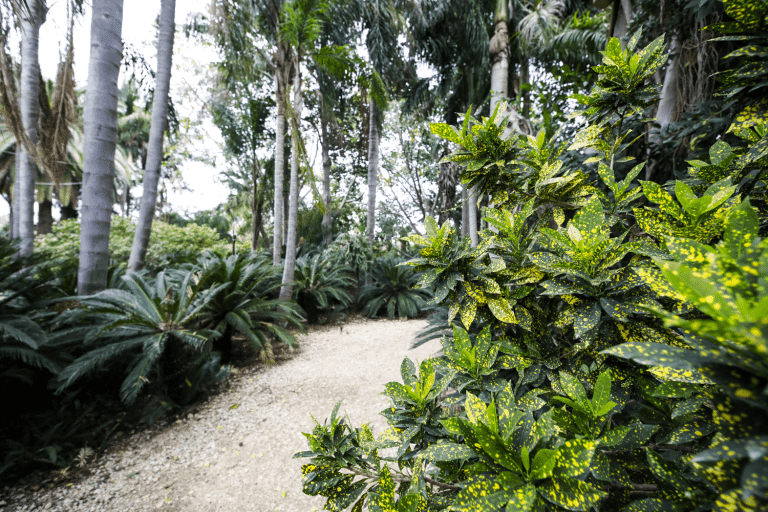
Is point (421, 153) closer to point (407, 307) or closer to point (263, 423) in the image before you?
point (407, 307)

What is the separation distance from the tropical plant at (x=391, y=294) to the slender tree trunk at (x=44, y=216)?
15.1 metres

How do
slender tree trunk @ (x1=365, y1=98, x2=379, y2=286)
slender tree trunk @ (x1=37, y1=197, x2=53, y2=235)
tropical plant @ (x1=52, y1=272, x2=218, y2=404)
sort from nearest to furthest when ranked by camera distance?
tropical plant @ (x1=52, y1=272, x2=218, y2=404) < slender tree trunk @ (x1=365, y1=98, x2=379, y2=286) < slender tree trunk @ (x1=37, y1=197, x2=53, y2=235)

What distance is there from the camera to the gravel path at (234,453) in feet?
5.55

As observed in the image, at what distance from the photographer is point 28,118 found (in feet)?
14.0

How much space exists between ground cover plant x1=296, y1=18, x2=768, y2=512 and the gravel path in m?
1.39

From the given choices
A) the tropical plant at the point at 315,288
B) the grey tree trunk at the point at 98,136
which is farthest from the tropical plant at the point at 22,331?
the tropical plant at the point at 315,288

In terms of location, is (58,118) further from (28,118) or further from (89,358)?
(89,358)

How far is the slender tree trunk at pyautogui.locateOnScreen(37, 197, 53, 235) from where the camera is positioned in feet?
41.1

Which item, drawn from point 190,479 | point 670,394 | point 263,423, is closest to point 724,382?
point 670,394

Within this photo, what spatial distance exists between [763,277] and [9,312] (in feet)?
11.3

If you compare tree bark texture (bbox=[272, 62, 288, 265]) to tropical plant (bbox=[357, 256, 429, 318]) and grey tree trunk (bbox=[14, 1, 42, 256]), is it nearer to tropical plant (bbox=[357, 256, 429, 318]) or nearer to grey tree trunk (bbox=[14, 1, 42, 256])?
tropical plant (bbox=[357, 256, 429, 318])

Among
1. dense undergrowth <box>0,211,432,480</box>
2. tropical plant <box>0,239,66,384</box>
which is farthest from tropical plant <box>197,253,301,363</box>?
tropical plant <box>0,239,66,384</box>

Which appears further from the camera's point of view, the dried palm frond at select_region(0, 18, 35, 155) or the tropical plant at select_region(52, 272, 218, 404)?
the dried palm frond at select_region(0, 18, 35, 155)

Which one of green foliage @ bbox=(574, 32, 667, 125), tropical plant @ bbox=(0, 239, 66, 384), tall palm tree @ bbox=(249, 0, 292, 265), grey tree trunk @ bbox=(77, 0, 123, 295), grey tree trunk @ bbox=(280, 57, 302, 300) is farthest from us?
grey tree trunk @ bbox=(280, 57, 302, 300)
